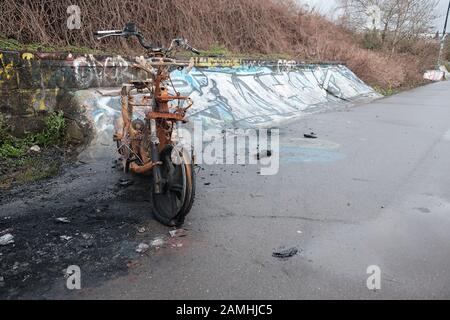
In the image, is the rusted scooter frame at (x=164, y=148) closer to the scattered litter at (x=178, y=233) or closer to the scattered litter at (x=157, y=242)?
the scattered litter at (x=178, y=233)

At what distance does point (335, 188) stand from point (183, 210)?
2428 mm

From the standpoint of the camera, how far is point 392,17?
2838 centimetres

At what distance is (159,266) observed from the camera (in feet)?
11.0

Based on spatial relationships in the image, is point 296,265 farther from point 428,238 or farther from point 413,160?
point 413,160

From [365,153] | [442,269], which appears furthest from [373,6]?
[442,269]

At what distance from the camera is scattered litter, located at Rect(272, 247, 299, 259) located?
141 inches

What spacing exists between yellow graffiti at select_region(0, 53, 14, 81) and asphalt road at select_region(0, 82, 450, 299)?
2.20 meters

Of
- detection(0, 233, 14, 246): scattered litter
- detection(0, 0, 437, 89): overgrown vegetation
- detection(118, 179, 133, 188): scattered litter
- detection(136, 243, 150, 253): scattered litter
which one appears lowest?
detection(136, 243, 150, 253): scattered litter

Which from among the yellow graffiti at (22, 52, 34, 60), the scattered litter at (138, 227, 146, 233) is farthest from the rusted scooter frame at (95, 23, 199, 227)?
the yellow graffiti at (22, 52, 34, 60)

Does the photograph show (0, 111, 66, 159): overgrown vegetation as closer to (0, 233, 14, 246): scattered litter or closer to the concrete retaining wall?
the concrete retaining wall

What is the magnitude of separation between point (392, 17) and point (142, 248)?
97.7 ft

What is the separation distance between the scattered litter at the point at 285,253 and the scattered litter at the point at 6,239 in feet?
7.80

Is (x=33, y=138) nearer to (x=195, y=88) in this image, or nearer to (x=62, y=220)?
(x=62, y=220)

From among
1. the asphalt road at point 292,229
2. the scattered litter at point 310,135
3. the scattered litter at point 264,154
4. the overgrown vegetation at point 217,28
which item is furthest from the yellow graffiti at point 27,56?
the scattered litter at point 310,135
